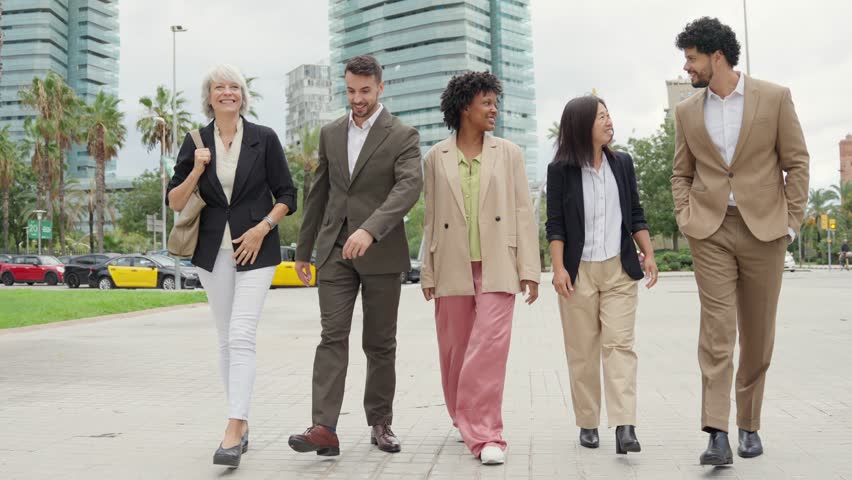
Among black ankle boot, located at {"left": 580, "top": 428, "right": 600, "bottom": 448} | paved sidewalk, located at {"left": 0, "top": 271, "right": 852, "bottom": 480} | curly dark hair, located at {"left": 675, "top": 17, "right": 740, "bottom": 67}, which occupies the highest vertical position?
curly dark hair, located at {"left": 675, "top": 17, "right": 740, "bottom": 67}

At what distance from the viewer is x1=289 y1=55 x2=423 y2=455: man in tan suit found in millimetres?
4551

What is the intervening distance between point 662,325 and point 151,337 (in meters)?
7.90

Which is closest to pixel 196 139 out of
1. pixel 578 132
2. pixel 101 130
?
pixel 578 132

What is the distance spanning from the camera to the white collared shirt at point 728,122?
4449 mm

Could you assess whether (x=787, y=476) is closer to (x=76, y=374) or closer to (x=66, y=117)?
(x=76, y=374)

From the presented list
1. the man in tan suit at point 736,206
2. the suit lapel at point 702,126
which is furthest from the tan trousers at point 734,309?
the suit lapel at point 702,126

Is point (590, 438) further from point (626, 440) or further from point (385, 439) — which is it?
Answer: point (385, 439)

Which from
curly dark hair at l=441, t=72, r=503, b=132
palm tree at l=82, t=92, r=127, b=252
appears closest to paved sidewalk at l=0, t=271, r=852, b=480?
curly dark hair at l=441, t=72, r=503, b=132

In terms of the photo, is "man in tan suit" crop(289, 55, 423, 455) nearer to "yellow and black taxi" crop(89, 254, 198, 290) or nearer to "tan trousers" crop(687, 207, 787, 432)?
"tan trousers" crop(687, 207, 787, 432)

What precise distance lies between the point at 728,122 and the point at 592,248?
987 mm

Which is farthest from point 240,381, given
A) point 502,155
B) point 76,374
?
point 76,374

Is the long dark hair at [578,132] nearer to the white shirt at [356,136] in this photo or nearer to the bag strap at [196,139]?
the white shirt at [356,136]

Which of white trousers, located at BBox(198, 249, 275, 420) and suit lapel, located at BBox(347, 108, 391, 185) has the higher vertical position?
suit lapel, located at BBox(347, 108, 391, 185)

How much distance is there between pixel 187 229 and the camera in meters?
4.61
